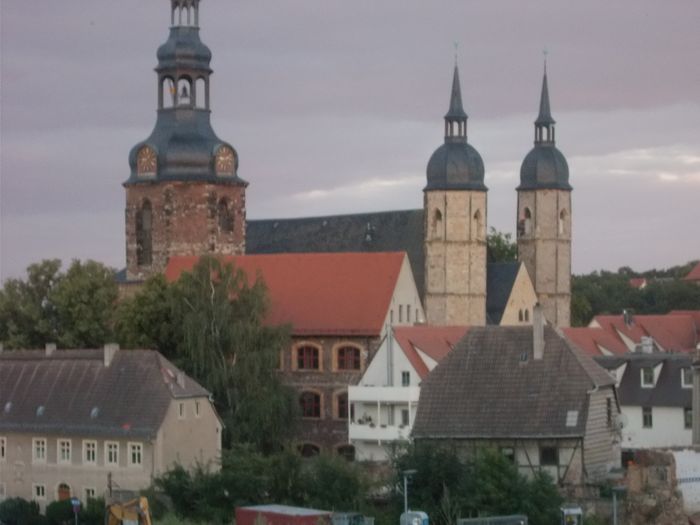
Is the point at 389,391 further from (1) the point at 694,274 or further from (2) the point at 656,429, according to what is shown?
(1) the point at 694,274

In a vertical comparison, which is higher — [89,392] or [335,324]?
[335,324]

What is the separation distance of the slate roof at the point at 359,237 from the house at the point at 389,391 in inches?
982

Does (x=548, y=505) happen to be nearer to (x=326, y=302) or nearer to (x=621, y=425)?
(x=621, y=425)

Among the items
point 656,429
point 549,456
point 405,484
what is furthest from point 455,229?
point 405,484

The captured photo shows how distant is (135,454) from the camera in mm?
66188

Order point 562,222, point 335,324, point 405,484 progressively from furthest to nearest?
point 562,222 < point 335,324 < point 405,484

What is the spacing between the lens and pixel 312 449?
81.8 metres

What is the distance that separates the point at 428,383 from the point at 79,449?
42.5 feet

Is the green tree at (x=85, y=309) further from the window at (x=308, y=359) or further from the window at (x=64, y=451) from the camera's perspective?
the window at (x=64, y=451)

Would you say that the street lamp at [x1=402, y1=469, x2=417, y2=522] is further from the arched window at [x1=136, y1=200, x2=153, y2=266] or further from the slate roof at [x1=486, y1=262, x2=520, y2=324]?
the slate roof at [x1=486, y1=262, x2=520, y2=324]

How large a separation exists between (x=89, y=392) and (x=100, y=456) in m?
3.13

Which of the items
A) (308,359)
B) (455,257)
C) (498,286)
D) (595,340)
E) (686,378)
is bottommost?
(686,378)

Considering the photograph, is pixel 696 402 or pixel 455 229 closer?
pixel 696 402

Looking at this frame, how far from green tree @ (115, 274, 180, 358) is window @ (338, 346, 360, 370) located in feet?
26.3
